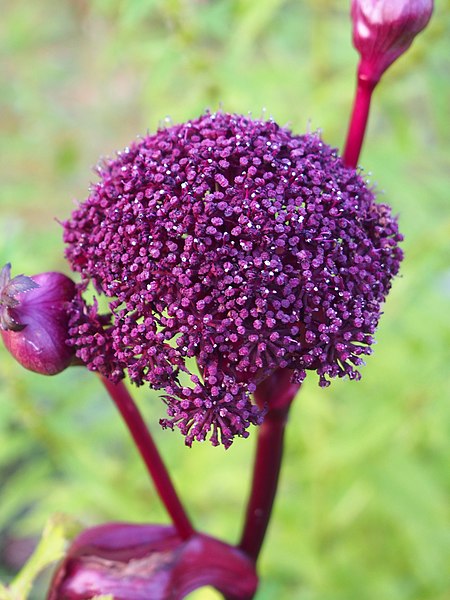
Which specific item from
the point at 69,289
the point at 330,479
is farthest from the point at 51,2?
the point at 69,289

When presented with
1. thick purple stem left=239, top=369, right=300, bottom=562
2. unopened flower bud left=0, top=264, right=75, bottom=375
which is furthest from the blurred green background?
unopened flower bud left=0, top=264, right=75, bottom=375

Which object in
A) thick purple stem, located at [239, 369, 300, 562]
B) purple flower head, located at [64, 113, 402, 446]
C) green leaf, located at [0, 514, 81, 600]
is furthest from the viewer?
green leaf, located at [0, 514, 81, 600]

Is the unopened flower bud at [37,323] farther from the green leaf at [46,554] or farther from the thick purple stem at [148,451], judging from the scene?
the green leaf at [46,554]

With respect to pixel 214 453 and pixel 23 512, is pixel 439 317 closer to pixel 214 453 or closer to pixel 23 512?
pixel 214 453

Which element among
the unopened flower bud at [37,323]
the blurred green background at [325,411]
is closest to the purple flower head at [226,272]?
the unopened flower bud at [37,323]

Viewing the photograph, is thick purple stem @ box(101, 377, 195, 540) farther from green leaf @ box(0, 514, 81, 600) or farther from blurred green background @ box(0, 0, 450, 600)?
blurred green background @ box(0, 0, 450, 600)

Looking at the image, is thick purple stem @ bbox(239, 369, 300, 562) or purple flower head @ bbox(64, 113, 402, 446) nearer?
purple flower head @ bbox(64, 113, 402, 446)
